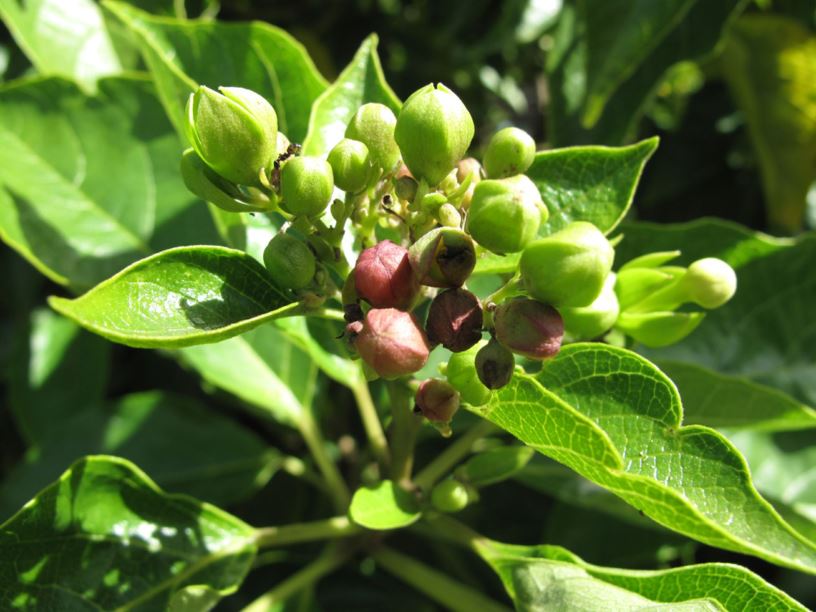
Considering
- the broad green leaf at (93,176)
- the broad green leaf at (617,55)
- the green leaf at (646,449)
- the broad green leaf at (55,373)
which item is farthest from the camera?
the broad green leaf at (55,373)

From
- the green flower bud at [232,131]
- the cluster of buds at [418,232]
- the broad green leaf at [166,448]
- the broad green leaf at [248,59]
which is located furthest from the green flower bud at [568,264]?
the broad green leaf at [166,448]

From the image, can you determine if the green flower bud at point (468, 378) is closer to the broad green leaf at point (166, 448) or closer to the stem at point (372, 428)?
the stem at point (372, 428)

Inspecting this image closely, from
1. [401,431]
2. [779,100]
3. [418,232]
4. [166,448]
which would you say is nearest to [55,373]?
[166,448]

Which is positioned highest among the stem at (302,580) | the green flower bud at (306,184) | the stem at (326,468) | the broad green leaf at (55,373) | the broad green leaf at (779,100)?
the green flower bud at (306,184)

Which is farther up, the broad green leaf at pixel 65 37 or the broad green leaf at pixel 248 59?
the broad green leaf at pixel 248 59

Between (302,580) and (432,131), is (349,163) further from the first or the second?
(302,580)

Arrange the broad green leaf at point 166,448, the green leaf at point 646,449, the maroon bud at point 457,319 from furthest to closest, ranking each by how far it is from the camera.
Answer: the broad green leaf at point 166,448 < the maroon bud at point 457,319 < the green leaf at point 646,449

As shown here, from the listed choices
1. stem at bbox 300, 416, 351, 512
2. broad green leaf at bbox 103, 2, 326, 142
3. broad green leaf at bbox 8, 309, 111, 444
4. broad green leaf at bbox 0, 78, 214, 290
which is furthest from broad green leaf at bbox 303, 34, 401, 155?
broad green leaf at bbox 8, 309, 111, 444
